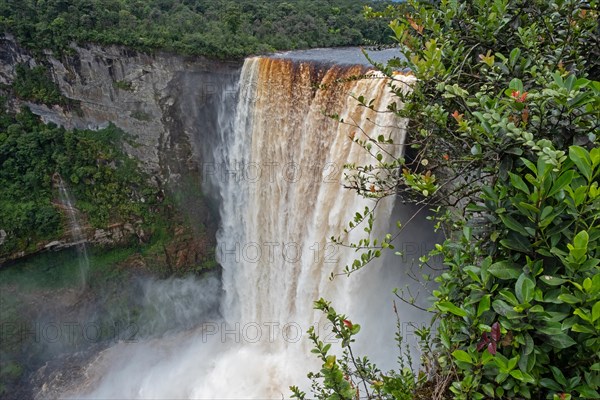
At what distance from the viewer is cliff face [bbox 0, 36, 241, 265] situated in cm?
1197

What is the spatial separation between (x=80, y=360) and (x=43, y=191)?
543 centimetres

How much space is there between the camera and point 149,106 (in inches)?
497

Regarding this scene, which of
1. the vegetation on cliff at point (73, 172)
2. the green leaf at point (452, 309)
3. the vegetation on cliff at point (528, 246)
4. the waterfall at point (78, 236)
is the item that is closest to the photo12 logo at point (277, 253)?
the vegetation on cliff at point (73, 172)

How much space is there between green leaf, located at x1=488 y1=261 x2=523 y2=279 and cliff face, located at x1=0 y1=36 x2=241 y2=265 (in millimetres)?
10712

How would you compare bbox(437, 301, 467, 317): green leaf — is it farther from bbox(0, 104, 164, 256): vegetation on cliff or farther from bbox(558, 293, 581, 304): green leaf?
bbox(0, 104, 164, 256): vegetation on cliff

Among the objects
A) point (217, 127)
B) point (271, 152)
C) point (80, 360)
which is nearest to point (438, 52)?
point (271, 152)

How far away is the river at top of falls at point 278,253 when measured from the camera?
786cm

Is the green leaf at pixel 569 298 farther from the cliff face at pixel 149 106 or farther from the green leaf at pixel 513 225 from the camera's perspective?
the cliff face at pixel 149 106

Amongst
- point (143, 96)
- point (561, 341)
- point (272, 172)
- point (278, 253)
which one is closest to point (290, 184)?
point (272, 172)

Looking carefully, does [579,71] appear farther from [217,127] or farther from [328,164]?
[217,127]

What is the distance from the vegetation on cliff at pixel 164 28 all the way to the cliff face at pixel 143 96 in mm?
368

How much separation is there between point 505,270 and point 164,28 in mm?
13165

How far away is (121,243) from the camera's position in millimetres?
13562

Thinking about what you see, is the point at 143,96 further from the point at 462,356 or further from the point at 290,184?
the point at 462,356
